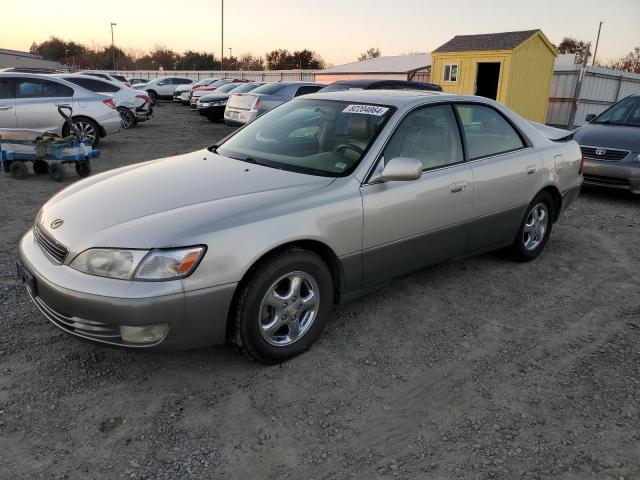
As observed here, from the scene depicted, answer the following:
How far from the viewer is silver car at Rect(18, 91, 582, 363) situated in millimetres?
2641

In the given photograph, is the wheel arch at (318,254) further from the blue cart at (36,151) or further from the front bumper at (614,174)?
the blue cart at (36,151)

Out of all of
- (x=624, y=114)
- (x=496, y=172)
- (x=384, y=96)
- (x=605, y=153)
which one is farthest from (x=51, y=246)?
(x=624, y=114)

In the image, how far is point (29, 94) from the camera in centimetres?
995

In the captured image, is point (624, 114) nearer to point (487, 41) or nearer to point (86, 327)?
point (86, 327)

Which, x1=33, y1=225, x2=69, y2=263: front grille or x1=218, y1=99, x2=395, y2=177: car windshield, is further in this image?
x1=218, y1=99, x2=395, y2=177: car windshield

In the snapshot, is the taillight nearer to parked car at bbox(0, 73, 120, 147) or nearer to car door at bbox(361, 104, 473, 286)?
parked car at bbox(0, 73, 120, 147)

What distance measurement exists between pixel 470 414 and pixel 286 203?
1524 millimetres

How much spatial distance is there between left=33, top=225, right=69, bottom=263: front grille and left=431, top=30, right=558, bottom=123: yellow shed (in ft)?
53.2

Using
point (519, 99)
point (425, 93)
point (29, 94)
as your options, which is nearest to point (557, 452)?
point (425, 93)

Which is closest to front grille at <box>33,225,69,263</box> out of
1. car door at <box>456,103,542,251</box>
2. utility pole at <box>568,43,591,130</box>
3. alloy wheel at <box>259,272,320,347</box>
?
alloy wheel at <box>259,272,320,347</box>

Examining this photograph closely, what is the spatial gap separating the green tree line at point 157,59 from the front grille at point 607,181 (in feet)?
233

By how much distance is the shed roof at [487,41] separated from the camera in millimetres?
16906

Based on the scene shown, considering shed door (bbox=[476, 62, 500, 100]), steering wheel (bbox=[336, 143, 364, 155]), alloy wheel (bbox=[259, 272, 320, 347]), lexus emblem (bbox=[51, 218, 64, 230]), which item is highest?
shed door (bbox=[476, 62, 500, 100])

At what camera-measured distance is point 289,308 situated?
10.1 ft
